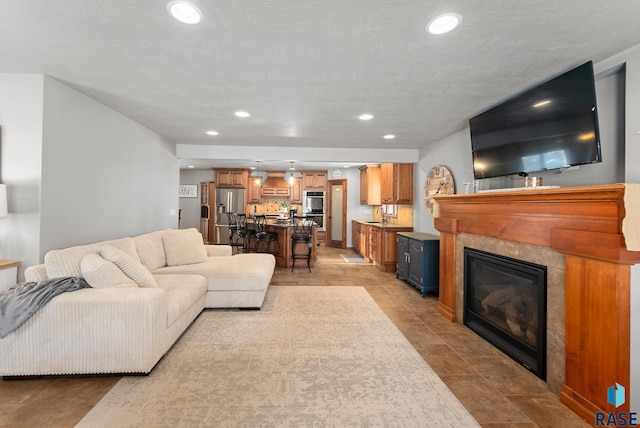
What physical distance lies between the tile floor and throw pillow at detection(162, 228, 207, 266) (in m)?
1.93

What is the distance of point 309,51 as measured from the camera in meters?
2.19

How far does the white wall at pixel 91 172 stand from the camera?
281 centimetres

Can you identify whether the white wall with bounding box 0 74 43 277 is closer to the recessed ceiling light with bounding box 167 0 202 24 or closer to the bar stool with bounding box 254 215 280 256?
the recessed ceiling light with bounding box 167 0 202 24

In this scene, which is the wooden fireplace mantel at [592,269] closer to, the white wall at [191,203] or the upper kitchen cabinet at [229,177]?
the upper kitchen cabinet at [229,177]

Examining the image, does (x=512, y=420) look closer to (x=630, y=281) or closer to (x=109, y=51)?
(x=630, y=281)

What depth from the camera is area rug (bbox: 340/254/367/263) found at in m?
7.33

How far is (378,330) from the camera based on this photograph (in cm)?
318

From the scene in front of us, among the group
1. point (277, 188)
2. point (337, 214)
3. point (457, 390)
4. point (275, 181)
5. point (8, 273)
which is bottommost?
point (457, 390)

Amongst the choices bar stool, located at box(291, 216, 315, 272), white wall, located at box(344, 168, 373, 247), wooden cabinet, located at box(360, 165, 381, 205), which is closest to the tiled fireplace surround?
bar stool, located at box(291, 216, 315, 272)

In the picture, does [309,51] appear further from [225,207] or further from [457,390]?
[225,207]

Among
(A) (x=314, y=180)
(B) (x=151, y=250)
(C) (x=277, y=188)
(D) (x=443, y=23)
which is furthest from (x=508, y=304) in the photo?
(C) (x=277, y=188)

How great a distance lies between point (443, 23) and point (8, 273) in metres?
3.94

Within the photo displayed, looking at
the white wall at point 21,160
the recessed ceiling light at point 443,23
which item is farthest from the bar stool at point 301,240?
the recessed ceiling light at point 443,23

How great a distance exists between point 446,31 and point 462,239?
2.24 m
